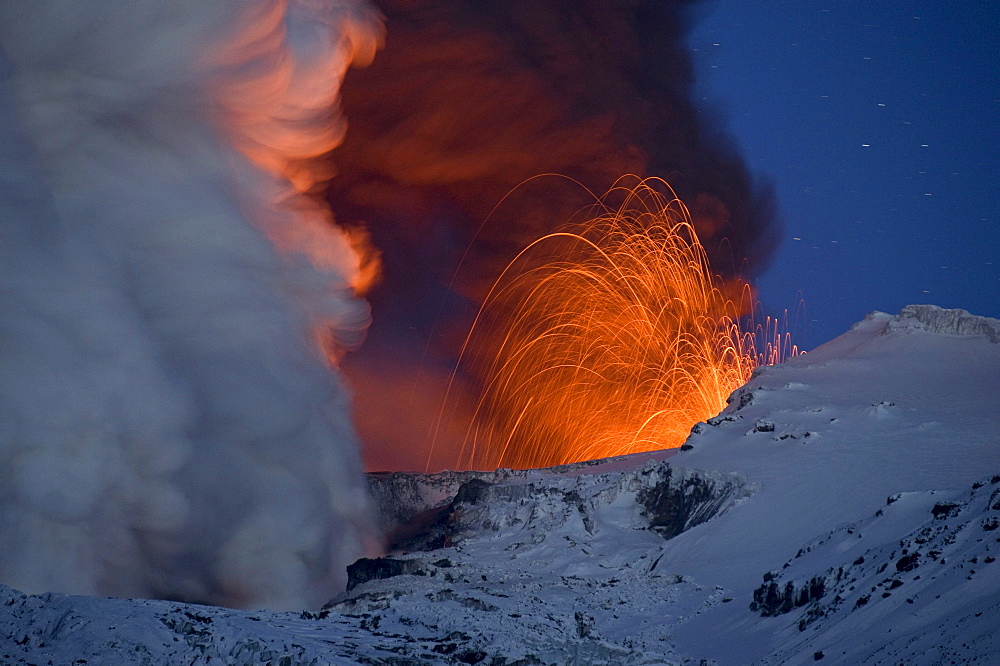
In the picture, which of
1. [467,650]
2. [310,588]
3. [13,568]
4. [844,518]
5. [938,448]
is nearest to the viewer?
[467,650]

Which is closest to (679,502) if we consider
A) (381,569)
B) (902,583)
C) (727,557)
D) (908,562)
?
(727,557)

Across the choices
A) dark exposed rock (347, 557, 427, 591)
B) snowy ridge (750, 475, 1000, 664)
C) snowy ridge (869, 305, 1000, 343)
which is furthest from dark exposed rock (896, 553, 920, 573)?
snowy ridge (869, 305, 1000, 343)

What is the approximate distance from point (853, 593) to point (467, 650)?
10281mm

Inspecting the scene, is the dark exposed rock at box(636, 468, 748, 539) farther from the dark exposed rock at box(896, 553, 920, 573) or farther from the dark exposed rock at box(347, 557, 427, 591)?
the dark exposed rock at box(896, 553, 920, 573)

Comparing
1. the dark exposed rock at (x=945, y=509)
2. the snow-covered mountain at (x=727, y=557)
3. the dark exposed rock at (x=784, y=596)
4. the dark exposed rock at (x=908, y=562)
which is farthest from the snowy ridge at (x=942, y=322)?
the dark exposed rock at (x=908, y=562)

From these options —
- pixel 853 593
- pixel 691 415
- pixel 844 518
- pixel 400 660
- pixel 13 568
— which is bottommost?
pixel 853 593

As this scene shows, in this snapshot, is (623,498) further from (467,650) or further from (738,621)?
(467,650)

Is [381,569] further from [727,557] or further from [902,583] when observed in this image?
[902,583]

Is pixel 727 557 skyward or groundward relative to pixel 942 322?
groundward

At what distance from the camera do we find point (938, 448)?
35.8 meters

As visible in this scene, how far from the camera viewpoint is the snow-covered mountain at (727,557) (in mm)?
19328

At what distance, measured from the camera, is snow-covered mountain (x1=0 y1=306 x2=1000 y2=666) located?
19328 mm

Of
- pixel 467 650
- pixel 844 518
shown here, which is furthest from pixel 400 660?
pixel 844 518

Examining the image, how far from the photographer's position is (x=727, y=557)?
33.0m
